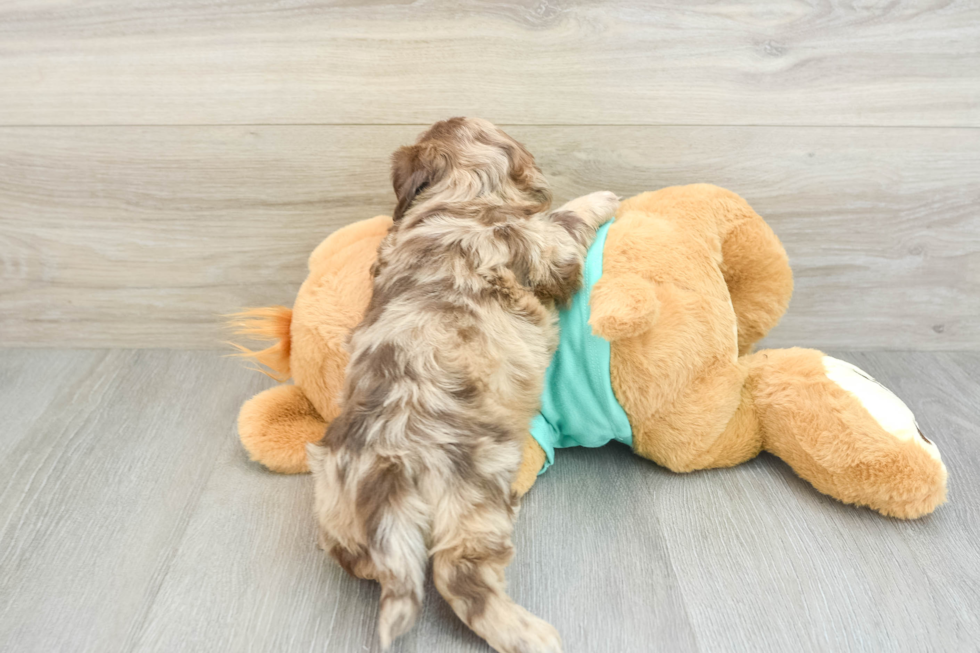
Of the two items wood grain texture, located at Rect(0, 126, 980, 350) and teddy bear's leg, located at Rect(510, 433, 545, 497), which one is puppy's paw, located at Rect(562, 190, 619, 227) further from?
teddy bear's leg, located at Rect(510, 433, 545, 497)

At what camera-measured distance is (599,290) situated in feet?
3.67

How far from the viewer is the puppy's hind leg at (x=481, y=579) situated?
2.98 feet

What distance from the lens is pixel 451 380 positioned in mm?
1000

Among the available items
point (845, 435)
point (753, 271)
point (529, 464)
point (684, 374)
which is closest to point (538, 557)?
point (529, 464)

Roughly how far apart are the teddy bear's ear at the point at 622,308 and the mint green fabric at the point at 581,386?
0.05 m

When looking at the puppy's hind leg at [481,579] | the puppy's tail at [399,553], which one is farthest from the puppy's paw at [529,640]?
the puppy's tail at [399,553]

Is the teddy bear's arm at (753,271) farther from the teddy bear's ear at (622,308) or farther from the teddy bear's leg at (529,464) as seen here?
the teddy bear's leg at (529,464)

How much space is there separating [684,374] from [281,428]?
762 millimetres

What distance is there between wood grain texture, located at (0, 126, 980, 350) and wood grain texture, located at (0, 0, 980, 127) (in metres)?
0.05

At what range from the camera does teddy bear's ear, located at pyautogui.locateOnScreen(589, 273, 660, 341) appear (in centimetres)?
106

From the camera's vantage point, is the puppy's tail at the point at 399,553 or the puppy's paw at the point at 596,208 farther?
the puppy's paw at the point at 596,208

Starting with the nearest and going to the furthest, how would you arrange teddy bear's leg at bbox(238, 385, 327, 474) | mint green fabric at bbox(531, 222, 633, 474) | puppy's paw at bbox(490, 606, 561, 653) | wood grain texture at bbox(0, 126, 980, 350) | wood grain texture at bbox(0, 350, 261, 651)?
puppy's paw at bbox(490, 606, 561, 653), wood grain texture at bbox(0, 350, 261, 651), mint green fabric at bbox(531, 222, 633, 474), teddy bear's leg at bbox(238, 385, 327, 474), wood grain texture at bbox(0, 126, 980, 350)

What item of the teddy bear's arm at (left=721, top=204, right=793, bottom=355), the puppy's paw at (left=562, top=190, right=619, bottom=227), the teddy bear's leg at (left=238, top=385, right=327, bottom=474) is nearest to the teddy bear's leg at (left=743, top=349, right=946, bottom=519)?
the teddy bear's arm at (left=721, top=204, right=793, bottom=355)

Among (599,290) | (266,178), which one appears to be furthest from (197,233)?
(599,290)
